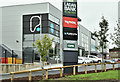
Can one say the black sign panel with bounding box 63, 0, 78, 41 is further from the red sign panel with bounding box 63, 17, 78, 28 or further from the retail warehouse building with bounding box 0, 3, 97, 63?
the retail warehouse building with bounding box 0, 3, 97, 63

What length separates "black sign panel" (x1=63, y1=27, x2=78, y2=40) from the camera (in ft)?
59.4

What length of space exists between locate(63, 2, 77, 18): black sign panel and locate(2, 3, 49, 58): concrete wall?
24722mm

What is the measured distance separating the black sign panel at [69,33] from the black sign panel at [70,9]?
1136 millimetres

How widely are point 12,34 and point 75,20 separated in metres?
27.6

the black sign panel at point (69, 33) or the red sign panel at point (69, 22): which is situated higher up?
the red sign panel at point (69, 22)

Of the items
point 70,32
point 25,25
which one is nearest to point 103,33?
point 70,32

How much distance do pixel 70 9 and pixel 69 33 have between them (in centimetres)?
198

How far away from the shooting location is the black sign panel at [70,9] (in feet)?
59.6

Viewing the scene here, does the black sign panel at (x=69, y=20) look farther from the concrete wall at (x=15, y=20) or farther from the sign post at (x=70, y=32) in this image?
the concrete wall at (x=15, y=20)

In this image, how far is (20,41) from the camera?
4319 cm

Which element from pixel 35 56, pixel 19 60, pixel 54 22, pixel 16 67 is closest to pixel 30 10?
pixel 54 22

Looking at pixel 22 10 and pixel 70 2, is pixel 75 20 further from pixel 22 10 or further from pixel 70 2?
pixel 22 10

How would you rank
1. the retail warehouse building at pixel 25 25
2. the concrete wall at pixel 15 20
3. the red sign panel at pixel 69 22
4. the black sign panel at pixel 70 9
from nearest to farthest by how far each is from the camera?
1. the red sign panel at pixel 69 22
2. the black sign panel at pixel 70 9
3. the retail warehouse building at pixel 25 25
4. the concrete wall at pixel 15 20

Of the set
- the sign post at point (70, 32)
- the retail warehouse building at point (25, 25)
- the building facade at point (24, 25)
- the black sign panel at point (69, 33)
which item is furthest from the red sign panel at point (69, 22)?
the building facade at point (24, 25)
